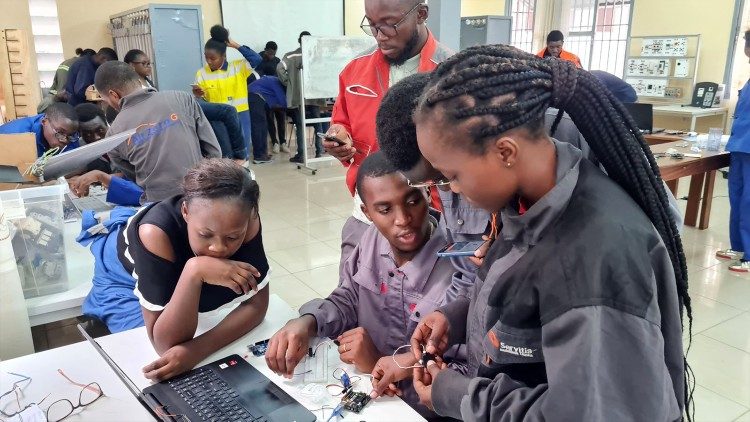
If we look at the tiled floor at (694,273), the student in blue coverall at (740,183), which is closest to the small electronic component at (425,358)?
the tiled floor at (694,273)

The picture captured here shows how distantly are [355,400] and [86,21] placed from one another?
811cm

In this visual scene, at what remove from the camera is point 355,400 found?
116 cm

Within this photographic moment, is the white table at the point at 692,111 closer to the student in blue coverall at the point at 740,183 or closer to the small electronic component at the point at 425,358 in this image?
the student in blue coverall at the point at 740,183

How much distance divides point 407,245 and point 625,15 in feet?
27.9

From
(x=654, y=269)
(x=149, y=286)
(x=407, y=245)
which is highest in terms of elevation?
(x=654, y=269)

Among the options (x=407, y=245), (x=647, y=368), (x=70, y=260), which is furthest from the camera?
(x=70, y=260)

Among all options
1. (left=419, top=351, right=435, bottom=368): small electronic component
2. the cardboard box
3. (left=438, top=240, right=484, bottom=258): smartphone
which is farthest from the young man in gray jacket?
(left=419, top=351, right=435, bottom=368): small electronic component

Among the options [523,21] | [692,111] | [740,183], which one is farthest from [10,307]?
[523,21]

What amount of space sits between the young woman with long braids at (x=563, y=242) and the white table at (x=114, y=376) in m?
0.37

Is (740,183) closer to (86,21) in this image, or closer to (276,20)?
(276,20)

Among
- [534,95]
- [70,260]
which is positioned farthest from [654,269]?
[70,260]

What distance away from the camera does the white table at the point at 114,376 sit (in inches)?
45.0

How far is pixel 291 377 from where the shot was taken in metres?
1.25

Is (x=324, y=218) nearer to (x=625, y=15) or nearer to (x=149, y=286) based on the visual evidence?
(x=149, y=286)
